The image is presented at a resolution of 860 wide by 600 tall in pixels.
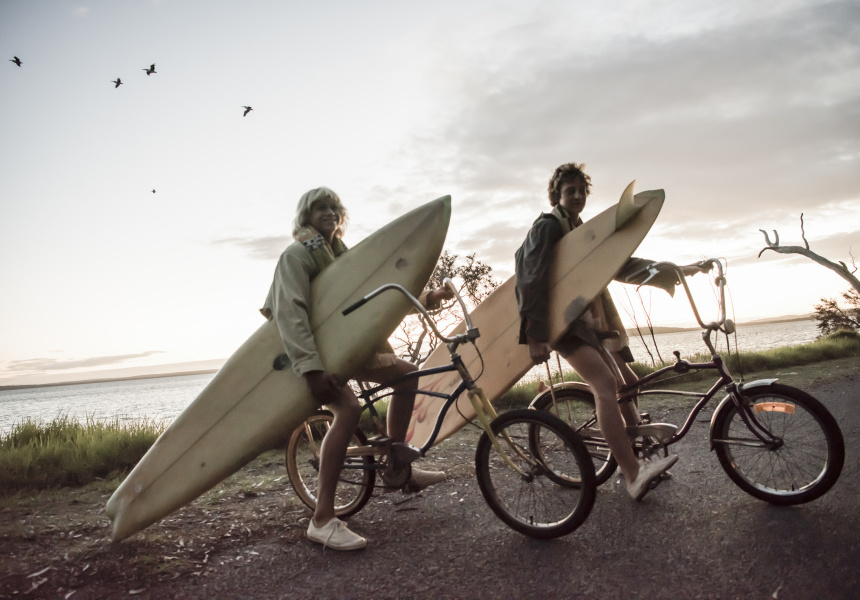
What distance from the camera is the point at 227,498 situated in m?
3.52

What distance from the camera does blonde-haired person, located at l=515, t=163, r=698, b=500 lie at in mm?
2684

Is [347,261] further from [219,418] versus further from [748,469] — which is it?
[748,469]

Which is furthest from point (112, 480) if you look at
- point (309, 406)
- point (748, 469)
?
point (748, 469)

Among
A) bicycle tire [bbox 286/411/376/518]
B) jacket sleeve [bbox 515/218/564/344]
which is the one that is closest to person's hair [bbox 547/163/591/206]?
jacket sleeve [bbox 515/218/564/344]

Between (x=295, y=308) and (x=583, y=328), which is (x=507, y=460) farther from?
(x=295, y=308)

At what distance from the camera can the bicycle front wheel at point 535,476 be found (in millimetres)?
2340

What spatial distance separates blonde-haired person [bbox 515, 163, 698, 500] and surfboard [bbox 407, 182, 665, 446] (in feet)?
0.36

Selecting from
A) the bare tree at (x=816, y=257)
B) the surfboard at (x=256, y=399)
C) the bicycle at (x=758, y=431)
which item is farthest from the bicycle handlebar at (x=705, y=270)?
the bare tree at (x=816, y=257)

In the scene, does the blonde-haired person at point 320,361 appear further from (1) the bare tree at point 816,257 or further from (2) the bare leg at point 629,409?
(1) the bare tree at point 816,257

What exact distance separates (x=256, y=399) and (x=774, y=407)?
2.73 metres

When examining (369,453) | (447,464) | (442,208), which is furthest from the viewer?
(447,464)

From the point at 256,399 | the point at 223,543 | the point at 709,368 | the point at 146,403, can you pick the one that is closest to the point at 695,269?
the point at 709,368

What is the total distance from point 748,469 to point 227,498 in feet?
10.6

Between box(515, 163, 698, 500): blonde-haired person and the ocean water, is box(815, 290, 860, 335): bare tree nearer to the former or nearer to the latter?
the ocean water
